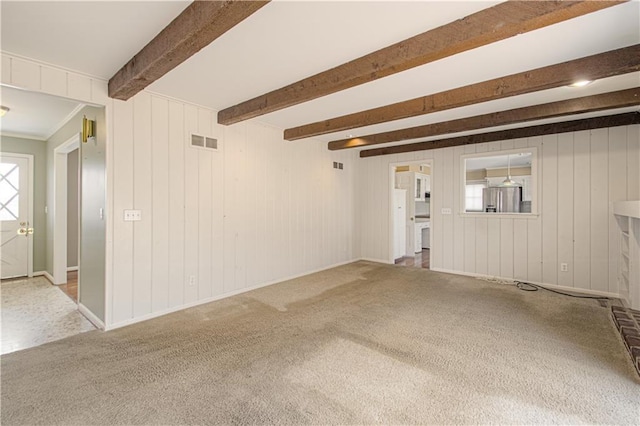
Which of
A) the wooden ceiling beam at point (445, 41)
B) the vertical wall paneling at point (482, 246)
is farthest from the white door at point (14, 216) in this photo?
the vertical wall paneling at point (482, 246)

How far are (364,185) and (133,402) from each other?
5.80 m

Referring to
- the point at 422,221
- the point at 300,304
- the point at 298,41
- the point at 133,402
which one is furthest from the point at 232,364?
the point at 422,221

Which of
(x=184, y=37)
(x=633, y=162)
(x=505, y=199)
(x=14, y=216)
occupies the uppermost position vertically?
(x=184, y=37)

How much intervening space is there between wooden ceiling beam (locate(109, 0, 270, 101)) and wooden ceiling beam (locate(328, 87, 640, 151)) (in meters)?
3.66

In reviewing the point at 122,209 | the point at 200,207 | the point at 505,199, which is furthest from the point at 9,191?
the point at 505,199

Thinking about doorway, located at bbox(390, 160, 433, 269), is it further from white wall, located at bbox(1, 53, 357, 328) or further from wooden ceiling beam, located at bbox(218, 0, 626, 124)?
wooden ceiling beam, located at bbox(218, 0, 626, 124)

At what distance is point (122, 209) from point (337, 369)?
9.02 ft

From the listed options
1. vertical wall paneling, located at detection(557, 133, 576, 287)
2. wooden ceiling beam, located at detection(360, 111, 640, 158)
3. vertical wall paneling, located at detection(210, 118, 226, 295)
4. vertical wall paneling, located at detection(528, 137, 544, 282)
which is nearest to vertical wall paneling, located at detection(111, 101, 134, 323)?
vertical wall paneling, located at detection(210, 118, 226, 295)

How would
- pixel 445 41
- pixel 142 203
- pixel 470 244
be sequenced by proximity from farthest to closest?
pixel 470 244, pixel 142 203, pixel 445 41

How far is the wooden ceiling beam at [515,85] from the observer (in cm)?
242

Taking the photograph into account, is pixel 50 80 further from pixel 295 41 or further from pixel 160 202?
pixel 295 41

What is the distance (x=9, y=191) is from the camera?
5.02 m

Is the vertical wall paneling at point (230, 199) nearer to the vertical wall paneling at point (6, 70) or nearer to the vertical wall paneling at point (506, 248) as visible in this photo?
the vertical wall paneling at point (6, 70)

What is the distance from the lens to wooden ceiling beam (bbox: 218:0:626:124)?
66.6 inches
